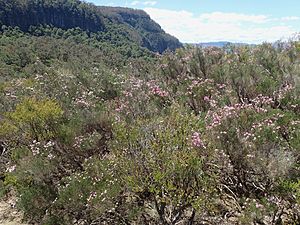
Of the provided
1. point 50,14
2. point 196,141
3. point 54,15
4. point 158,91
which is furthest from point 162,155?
point 54,15

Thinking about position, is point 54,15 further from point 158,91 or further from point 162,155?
point 162,155

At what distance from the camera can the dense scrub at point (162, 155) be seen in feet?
22.0

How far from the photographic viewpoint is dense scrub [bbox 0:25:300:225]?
670cm

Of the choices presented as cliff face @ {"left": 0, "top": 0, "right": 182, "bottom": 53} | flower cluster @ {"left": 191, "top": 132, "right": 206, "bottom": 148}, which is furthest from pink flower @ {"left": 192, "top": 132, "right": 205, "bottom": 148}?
cliff face @ {"left": 0, "top": 0, "right": 182, "bottom": 53}

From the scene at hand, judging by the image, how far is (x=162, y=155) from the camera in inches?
257

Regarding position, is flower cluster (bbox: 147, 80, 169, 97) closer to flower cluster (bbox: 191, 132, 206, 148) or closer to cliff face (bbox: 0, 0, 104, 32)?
flower cluster (bbox: 191, 132, 206, 148)

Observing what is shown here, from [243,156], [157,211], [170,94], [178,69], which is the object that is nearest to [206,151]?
[243,156]

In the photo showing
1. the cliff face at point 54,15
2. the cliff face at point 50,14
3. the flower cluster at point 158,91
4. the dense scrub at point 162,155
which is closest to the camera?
the dense scrub at point 162,155

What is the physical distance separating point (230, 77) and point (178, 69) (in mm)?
3653

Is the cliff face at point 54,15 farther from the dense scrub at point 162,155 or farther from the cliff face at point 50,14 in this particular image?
the dense scrub at point 162,155

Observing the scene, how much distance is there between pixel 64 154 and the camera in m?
9.26

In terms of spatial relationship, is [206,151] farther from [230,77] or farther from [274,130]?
[230,77]

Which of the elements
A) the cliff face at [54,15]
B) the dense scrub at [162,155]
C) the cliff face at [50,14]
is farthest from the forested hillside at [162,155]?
the cliff face at [50,14]

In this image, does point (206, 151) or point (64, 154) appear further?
point (64, 154)
